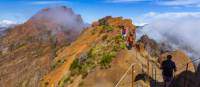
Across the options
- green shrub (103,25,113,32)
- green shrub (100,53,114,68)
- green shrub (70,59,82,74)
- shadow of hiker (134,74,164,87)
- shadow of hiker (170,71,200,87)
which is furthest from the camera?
green shrub (103,25,113,32)

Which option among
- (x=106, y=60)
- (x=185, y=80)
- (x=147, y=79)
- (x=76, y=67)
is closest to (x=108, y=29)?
(x=76, y=67)

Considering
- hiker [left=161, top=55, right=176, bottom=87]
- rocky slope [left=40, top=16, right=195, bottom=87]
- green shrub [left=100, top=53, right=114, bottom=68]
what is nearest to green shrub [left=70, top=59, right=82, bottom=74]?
rocky slope [left=40, top=16, right=195, bottom=87]

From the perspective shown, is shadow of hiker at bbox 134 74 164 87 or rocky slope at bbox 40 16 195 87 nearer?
shadow of hiker at bbox 134 74 164 87

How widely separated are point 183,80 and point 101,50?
33181 mm

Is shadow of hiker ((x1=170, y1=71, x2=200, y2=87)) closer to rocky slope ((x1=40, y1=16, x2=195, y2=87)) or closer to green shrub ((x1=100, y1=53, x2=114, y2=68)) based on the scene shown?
rocky slope ((x1=40, y1=16, x2=195, y2=87))

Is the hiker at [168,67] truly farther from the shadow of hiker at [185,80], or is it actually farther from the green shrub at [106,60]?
the green shrub at [106,60]

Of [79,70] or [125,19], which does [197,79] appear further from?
[125,19]

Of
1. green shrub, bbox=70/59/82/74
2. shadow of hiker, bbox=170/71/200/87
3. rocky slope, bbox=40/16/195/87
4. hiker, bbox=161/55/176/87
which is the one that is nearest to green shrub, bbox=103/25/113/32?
rocky slope, bbox=40/16/195/87

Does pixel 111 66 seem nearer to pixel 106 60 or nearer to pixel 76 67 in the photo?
pixel 106 60

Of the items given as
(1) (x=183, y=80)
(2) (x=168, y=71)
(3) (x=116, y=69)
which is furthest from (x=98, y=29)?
(2) (x=168, y=71)

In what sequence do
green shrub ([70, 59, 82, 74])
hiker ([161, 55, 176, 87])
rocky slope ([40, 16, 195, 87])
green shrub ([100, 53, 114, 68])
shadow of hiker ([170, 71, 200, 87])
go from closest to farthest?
hiker ([161, 55, 176, 87])
shadow of hiker ([170, 71, 200, 87])
rocky slope ([40, 16, 195, 87])
green shrub ([100, 53, 114, 68])
green shrub ([70, 59, 82, 74])

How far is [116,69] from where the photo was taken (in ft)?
209

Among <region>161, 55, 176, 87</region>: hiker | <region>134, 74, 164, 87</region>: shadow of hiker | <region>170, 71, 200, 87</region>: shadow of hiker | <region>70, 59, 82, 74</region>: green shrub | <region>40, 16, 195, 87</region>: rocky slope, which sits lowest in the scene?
<region>70, 59, 82, 74</region>: green shrub

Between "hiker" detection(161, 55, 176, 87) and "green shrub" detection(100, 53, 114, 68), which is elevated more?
"hiker" detection(161, 55, 176, 87)
